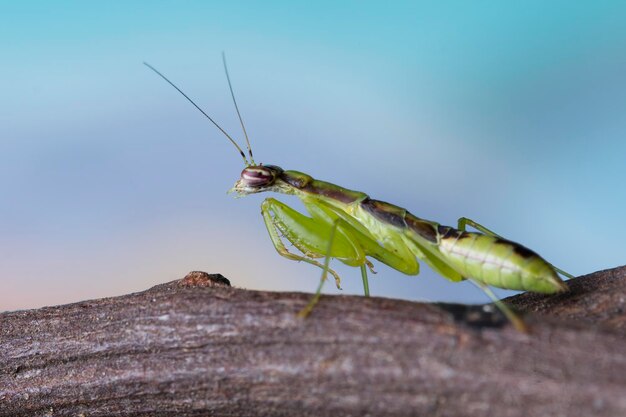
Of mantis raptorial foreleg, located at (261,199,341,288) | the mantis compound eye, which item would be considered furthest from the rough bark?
the mantis compound eye

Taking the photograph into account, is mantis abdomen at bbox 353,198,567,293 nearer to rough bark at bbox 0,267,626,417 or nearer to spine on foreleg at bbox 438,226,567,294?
spine on foreleg at bbox 438,226,567,294

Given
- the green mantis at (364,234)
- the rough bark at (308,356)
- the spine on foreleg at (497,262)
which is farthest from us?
the green mantis at (364,234)

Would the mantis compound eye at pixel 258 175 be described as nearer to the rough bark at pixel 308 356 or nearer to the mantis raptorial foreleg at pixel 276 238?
the mantis raptorial foreleg at pixel 276 238

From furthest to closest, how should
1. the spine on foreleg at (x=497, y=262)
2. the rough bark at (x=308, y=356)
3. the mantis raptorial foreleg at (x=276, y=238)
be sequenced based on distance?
1. the mantis raptorial foreleg at (x=276, y=238)
2. the spine on foreleg at (x=497, y=262)
3. the rough bark at (x=308, y=356)

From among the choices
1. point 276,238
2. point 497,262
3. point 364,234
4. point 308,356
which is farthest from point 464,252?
point 308,356

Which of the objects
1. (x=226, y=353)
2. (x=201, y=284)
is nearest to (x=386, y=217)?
(x=201, y=284)

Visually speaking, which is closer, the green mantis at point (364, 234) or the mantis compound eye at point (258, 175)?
the green mantis at point (364, 234)

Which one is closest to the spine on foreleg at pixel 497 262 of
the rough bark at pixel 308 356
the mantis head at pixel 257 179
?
the rough bark at pixel 308 356

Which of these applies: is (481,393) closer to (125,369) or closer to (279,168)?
(125,369)
